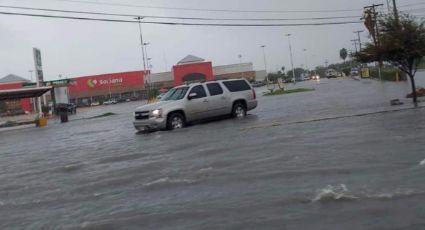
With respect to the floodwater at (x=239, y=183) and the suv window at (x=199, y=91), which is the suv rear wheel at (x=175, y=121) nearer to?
the suv window at (x=199, y=91)

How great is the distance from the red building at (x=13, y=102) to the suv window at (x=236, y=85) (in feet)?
238

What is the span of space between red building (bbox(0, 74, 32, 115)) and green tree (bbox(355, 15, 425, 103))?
7649cm

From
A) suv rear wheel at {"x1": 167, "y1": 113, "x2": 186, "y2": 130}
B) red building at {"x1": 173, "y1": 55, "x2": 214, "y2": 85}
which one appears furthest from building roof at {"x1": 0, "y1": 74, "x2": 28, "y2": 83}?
suv rear wheel at {"x1": 167, "y1": 113, "x2": 186, "y2": 130}

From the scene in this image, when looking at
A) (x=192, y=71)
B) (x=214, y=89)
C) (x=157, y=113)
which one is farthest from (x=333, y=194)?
(x=192, y=71)

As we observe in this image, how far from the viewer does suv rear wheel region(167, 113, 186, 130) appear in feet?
66.1

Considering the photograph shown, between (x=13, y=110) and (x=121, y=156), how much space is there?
88.1 metres

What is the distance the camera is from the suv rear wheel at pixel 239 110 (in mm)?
22688

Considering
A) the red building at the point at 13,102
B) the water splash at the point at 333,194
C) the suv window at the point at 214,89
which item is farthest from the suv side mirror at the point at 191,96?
the red building at the point at 13,102

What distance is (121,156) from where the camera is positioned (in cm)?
1419

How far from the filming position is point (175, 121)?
20344mm

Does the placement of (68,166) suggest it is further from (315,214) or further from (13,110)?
(13,110)

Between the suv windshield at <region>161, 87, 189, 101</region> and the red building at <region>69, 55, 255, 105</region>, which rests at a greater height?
the red building at <region>69, 55, 255, 105</region>

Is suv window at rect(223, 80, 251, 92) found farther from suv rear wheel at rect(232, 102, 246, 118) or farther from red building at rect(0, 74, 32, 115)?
red building at rect(0, 74, 32, 115)

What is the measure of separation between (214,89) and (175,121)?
2.47m
